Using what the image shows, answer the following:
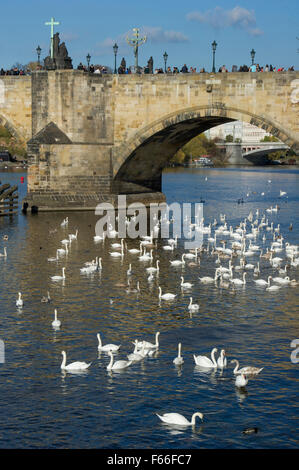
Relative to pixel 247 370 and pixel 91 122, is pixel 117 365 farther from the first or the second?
pixel 91 122

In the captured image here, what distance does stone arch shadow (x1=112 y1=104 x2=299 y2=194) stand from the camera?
4681 cm

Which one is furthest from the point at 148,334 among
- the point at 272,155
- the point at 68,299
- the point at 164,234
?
the point at 272,155

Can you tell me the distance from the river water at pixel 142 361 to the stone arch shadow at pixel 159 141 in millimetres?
15233

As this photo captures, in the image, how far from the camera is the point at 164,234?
143ft

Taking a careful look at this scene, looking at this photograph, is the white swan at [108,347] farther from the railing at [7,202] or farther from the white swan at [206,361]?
the railing at [7,202]

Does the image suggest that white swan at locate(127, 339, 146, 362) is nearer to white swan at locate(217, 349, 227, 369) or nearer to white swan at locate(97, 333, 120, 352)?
white swan at locate(97, 333, 120, 352)

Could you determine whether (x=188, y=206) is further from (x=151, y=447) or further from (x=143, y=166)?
(x=151, y=447)

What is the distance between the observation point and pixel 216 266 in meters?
32.7

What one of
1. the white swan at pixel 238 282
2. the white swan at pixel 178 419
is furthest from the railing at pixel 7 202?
the white swan at pixel 178 419

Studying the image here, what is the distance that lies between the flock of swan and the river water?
0.77 feet

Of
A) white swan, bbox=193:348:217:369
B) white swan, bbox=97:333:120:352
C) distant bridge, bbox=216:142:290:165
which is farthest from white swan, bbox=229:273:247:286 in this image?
distant bridge, bbox=216:142:290:165

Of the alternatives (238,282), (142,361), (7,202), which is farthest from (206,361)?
(7,202)

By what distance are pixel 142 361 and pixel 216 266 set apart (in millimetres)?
13863

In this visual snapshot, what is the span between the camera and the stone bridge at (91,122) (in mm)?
50031
